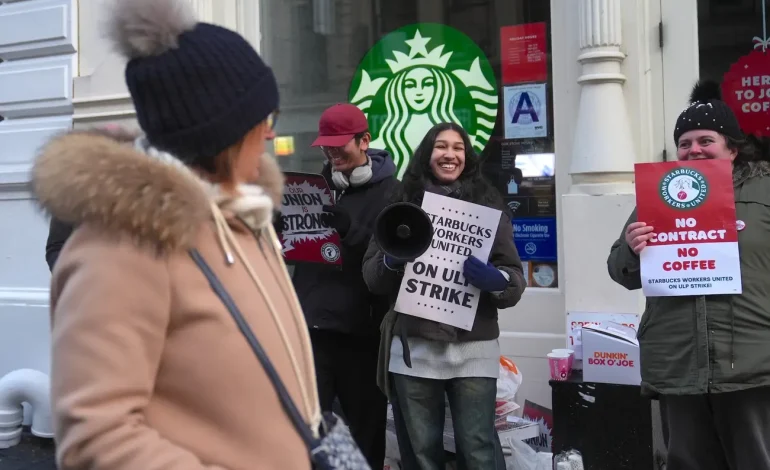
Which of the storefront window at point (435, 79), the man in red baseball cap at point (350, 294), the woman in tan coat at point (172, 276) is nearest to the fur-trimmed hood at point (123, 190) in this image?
the woman in tan coat at point (172, 276)

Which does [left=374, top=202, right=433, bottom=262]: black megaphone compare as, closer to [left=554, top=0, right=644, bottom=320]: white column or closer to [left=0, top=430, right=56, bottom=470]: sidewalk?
[left=554, top=0, right=644, bottom=320]: white column

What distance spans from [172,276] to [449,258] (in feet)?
7.26

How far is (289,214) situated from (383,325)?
0.67m

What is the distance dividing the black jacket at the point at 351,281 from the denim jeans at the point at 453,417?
37 cm

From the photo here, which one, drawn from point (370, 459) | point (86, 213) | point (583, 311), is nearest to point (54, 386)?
point (86, 213)

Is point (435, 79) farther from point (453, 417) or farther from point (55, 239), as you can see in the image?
point (55, 239)

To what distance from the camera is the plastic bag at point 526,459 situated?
13.1 ft

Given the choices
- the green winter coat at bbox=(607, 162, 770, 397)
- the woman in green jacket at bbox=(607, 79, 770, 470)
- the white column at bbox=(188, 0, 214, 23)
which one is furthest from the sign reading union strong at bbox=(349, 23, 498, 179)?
the green winter coat at bbox=(607, 162, 770, 397)

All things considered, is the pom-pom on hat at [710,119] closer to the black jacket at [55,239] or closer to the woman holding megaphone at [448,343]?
the woman holding megaphone at [448,343]

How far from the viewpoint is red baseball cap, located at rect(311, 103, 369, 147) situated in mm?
3789

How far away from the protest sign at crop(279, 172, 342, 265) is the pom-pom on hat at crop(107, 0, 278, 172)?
83.1 inches

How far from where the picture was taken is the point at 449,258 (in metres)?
3.50

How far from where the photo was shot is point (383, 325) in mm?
3611

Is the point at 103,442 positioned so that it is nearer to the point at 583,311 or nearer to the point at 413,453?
the point at 413,453
